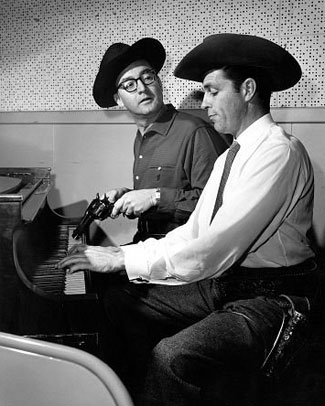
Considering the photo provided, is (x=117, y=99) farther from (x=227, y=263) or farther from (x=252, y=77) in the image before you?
(x=227, y=263)

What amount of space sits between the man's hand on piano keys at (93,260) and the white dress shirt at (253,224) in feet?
0.13

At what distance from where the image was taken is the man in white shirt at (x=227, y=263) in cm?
166

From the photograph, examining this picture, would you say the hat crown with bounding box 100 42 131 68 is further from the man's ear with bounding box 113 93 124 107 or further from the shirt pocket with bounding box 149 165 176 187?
the shirt pocket with bounding box 149 165 176 187

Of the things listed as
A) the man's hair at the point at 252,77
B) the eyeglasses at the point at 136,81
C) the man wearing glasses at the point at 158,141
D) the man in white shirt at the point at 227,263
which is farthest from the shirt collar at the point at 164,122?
the man's hair at the point at 252,77

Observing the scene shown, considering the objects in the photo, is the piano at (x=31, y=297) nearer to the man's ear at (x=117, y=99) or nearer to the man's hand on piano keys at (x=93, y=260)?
the man's hand on piano keys at (x=93, y=260)

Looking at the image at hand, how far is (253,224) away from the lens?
5.90 ft

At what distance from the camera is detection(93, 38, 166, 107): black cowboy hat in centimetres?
278

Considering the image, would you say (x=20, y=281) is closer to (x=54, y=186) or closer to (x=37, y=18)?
(x=54, y=186)

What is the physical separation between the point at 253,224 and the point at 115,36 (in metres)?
1.81

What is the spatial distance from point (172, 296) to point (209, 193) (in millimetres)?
425

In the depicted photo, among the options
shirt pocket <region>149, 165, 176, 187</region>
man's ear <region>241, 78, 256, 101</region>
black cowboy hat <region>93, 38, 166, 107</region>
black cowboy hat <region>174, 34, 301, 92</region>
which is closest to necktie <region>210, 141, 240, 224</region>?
man's ear <region>241, 78, 256, 101</region>

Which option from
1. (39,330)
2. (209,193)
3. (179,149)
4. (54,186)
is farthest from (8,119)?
(39,330)

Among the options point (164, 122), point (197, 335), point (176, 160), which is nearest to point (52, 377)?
point (197, 335)

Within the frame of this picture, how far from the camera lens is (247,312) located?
5.81 feet
